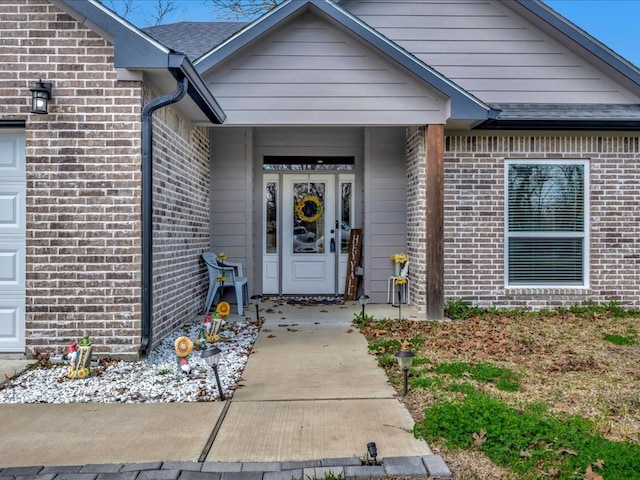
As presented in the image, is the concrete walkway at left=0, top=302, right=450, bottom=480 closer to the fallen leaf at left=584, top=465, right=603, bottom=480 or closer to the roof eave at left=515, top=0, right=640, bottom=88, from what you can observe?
the fallen leaf at left=584, top=465, right=603, bottom=480

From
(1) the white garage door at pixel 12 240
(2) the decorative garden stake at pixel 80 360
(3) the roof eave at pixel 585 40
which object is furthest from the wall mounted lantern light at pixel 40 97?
(3) the roof eave at pixel 585 40

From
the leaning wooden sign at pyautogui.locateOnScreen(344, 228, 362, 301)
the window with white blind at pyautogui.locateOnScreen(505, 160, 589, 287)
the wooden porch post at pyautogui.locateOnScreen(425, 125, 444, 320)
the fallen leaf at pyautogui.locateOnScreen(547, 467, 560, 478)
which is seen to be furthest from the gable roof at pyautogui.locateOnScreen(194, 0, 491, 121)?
the fallen leaf at pyautogui.locateOnScreen(547, 467, 560, 478)

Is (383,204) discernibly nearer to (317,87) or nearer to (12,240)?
(317,87)

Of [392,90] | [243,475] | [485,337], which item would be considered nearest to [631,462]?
[243,475]

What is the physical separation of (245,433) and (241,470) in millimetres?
519

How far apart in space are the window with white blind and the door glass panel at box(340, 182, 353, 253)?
112 inches

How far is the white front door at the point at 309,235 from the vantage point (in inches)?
371

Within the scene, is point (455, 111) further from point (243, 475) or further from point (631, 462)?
point (243, 475)

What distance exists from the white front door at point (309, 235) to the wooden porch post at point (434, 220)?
8.94 feet

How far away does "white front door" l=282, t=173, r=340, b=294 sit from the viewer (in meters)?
9.43

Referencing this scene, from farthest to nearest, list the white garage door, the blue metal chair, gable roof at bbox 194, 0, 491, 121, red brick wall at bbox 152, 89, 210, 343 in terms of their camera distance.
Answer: the blue metal chair → gable roof at bbox 194, 0, 491, 121 → red brick wall at bbox 152, 89, 210, 343 → the white garage door

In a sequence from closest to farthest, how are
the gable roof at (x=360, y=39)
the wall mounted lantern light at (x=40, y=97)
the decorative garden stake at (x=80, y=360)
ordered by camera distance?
the decorative garden stake at (x=80, y=360) < the wall mounted lantern light at (x=40, y=97) < the gable roof at (x=360, y=39)

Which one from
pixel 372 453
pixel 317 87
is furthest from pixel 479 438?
pixel 317 87

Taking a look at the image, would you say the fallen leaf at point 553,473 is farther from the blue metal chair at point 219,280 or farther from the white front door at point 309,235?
the white front door at point 309,235
